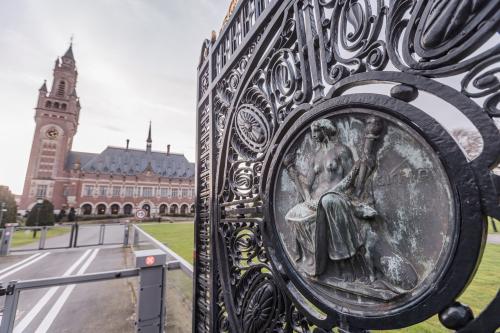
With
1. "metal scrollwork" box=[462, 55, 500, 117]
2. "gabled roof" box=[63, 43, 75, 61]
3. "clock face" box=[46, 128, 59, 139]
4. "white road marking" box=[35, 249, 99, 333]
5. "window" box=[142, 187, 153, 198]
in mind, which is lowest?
"white road marking" box=[35, 249, 99, 333]

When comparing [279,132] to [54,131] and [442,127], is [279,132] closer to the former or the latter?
[442,127]

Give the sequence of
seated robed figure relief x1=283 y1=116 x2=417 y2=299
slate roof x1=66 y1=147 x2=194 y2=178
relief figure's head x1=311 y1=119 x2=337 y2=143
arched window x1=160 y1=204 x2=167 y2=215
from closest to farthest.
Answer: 1. seated robed figure relief x1=283 y1=116 x2=417 y2=299
2. relief figure's head x1=311 y1=119 x2=337 y2=143
3. slate roof x1=66 y1=147 x2=194 y2=178
4. arched window x1=160 y1=204 x2=167 y2=215

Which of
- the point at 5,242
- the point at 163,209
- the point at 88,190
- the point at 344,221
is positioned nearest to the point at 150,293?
the point at 344,221

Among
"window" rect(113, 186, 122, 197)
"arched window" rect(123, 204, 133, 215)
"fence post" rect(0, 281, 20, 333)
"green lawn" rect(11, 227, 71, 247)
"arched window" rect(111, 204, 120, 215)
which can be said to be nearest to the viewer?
"fence post" rect(0, 281, 20, 333)

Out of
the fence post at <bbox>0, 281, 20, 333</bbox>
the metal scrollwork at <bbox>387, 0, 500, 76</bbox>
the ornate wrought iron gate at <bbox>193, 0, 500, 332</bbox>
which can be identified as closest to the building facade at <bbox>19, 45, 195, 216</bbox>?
the fence post at <bbox>0, 281, 20, 333</bbox>

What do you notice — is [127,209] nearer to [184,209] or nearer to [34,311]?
[184,209]

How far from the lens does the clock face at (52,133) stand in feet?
104

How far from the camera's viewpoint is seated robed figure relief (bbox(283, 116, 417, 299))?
988 millimetres

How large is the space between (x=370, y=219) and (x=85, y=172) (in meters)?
41.5

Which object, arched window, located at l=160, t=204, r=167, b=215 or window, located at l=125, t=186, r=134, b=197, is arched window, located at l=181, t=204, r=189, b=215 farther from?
window, located at l=125, t=186, r=134, b=197

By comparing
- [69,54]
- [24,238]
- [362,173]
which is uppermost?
[69,54]

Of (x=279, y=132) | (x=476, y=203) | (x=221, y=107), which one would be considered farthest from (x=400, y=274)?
(x=221, y=107)

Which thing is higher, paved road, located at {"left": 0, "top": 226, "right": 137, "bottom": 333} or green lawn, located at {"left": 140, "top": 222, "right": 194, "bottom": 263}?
green lawn, located at {"left": 140, "top": 222, "right": 194, "bottom": 263}

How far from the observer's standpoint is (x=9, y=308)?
2.11 metres
